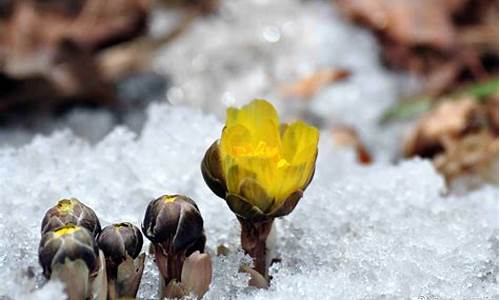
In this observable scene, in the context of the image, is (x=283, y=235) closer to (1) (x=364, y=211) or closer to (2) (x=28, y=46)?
(1) (x=364, y=211)

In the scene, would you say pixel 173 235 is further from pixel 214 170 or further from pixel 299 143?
pixel 299 143

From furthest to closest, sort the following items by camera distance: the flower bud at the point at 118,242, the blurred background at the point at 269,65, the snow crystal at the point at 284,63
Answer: the snow crystal at the point at 284,63
the blurred background at the point at 269,65
the flower bud at the point at 118,242

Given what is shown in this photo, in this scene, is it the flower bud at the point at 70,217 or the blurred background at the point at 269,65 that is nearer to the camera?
the flower bud at the point at 70,217

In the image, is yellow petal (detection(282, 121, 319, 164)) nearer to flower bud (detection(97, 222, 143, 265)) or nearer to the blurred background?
flower bud (detection(97, 222, 143, 265))

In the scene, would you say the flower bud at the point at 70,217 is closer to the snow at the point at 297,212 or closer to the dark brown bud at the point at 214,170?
the snow at the point at 297,212

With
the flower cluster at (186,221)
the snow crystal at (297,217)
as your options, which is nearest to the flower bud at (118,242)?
the flower cluster at (186,221)

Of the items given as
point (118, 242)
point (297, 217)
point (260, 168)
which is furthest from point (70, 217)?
point (297, 217)
